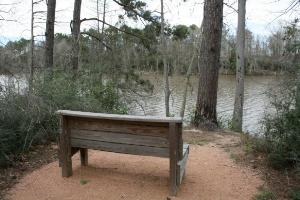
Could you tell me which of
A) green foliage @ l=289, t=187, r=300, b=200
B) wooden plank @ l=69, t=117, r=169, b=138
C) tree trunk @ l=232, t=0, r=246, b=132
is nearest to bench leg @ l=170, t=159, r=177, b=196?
wooden plank @ l=69, t=117, r=169, b=138

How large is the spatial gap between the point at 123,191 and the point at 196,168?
1432 mm

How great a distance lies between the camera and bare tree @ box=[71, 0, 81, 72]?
12.8 m

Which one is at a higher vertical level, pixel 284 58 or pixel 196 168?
pixel 284 58

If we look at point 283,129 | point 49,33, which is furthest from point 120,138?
point 49,33

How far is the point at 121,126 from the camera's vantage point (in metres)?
4.47

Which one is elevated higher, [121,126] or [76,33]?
[76,33]

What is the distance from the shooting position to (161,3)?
54.4ft

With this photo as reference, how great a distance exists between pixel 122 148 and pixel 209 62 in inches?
182

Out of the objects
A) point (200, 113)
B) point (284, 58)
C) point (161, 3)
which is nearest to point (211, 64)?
point (200, 113)

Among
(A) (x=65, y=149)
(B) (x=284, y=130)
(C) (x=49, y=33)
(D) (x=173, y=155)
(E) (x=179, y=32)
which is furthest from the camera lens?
(E) (x=179, y=32)

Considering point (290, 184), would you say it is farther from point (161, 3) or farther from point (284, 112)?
point (161, 3)

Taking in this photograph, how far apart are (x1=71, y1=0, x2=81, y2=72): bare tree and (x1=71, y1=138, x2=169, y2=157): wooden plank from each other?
8346 mm

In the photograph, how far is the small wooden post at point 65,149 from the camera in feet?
15.6

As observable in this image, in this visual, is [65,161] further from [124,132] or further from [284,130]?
[284,130]
